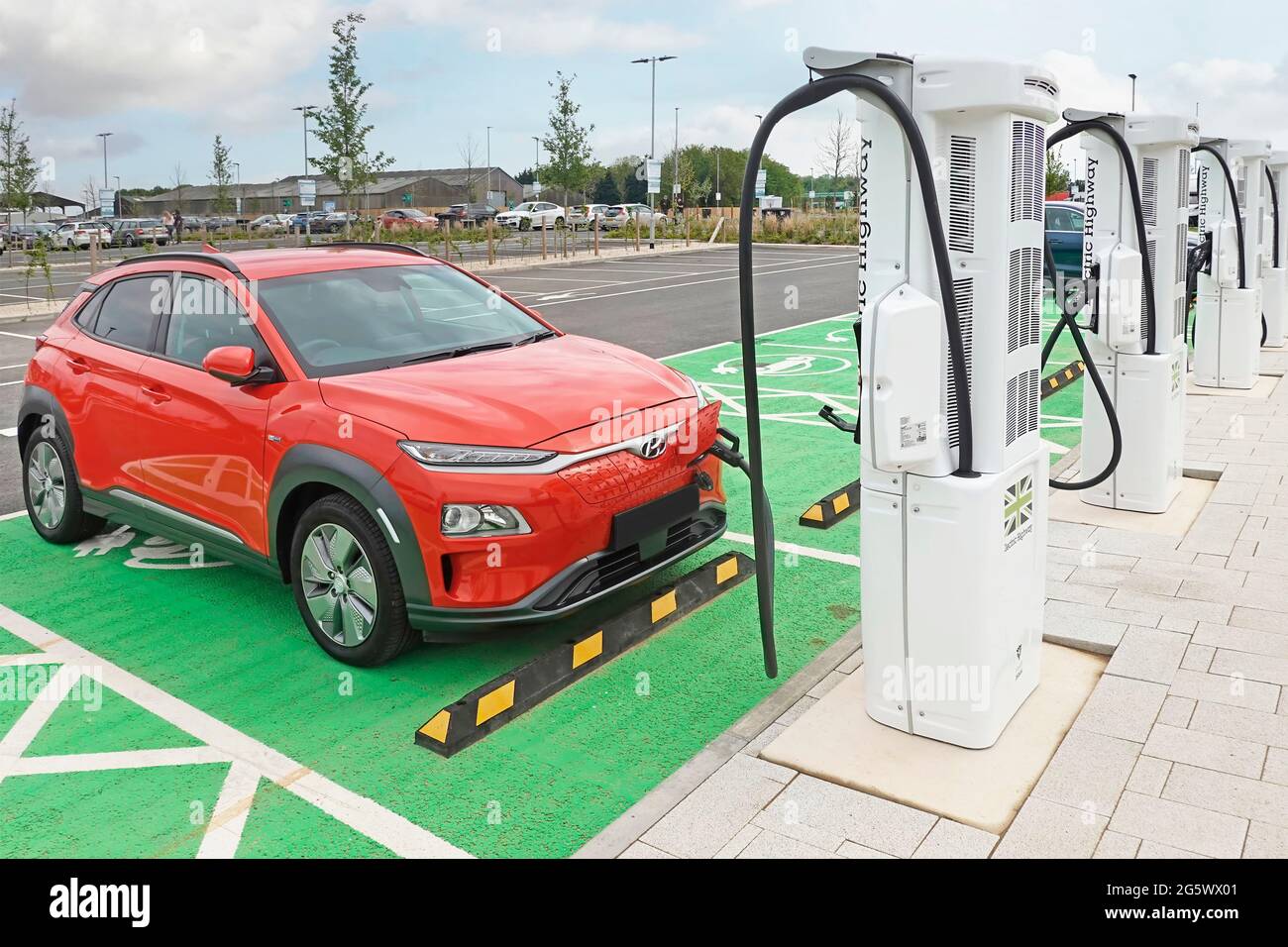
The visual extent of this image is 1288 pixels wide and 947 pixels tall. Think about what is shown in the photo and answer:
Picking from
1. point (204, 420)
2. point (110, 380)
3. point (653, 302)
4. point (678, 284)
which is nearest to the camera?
point (204, 420)

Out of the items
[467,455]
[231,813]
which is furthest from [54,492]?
[231,813]

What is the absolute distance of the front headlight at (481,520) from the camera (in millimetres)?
4461

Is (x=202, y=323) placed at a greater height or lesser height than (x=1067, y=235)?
lesser

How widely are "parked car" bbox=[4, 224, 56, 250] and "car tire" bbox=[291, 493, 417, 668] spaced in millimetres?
40803

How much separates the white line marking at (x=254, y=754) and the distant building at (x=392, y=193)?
277 feet

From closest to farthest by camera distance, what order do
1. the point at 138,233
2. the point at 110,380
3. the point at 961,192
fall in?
the point at 961,192 < the point at 110,380 < the point at 138,233

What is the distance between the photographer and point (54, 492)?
6.70 meters

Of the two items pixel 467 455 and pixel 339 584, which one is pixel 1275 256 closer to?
pixel 467 455

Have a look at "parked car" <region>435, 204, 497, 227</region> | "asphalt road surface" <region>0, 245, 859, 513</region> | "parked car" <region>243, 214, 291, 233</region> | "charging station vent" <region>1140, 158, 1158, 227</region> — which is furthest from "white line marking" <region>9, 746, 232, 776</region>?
"parked car" <region>243, 214, 291, 233</region>

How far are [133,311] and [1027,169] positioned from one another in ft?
15.5

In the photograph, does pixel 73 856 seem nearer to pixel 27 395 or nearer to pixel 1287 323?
pixel 27 395

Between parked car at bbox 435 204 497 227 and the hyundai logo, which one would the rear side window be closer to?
the hyundai logo

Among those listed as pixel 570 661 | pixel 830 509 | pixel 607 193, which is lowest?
pixel 570 661

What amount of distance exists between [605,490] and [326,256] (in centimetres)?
234
